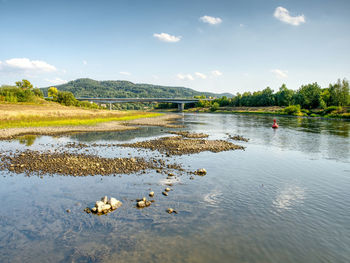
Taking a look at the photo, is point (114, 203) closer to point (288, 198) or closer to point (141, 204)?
point (141, 204)

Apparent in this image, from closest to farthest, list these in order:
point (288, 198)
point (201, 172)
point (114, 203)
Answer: point (114, 203) → point (288, 198) → point (201, 172)

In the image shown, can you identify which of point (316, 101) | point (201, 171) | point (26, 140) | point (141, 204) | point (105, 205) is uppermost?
point (316, 101)

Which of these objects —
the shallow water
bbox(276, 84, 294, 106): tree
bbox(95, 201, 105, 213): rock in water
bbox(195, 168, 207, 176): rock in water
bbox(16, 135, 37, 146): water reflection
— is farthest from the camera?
bbox(276, 84, 294, 106): tree

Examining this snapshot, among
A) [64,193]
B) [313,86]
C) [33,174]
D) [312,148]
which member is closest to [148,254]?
[64,193]

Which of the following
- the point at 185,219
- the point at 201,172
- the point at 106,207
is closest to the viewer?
the point at 185,219

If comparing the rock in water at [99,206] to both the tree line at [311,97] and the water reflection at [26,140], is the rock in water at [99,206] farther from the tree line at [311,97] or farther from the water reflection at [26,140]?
the tree line at [311,97]

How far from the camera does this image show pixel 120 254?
343 inches

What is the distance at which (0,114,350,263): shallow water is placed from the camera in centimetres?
890

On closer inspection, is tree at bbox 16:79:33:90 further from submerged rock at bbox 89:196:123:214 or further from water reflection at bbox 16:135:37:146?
submerged rock at bbox 89:196:123:214

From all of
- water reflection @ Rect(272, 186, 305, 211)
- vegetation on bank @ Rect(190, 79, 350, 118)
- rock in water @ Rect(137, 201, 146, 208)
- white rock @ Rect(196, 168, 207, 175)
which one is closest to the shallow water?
water reflection @ Rect(272, 186, 305, 211)

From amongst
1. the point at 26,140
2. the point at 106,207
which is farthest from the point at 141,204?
the point at 26,140

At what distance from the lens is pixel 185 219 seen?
11375 millimetres

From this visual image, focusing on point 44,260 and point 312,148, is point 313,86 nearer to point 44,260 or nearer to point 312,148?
point 312,148

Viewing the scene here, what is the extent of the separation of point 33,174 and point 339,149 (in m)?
36.4
